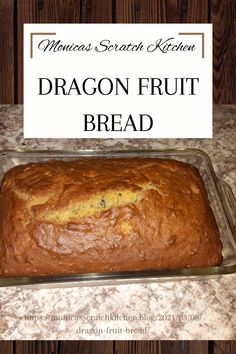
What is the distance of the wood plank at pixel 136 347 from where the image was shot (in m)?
1.04

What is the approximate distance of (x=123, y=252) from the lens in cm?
92

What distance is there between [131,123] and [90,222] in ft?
0.92

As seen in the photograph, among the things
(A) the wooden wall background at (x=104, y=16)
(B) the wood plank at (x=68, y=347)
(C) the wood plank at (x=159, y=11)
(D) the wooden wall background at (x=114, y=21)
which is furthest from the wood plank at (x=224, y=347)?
(C) the wood plank at (x=159, y=11)

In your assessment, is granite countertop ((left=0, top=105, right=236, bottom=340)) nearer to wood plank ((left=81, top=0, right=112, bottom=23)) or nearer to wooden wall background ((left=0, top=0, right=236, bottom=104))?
wooden wall background ((left=0, top=0, right=236, bottom=104))

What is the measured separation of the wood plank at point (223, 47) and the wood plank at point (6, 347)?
0.67m

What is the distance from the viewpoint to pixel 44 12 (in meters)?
1.08

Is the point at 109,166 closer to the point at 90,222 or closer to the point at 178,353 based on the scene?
the point at 90,222

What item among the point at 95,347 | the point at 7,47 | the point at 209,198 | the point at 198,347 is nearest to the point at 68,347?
the point at 95,347

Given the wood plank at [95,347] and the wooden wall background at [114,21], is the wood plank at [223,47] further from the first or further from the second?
the wood plank at [95,347]

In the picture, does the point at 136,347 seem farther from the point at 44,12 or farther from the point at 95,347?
the point at 44,12

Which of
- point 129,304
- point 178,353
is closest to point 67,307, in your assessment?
point 129,304

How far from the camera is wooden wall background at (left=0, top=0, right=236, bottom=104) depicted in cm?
107

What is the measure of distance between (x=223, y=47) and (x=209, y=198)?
0.33 meters

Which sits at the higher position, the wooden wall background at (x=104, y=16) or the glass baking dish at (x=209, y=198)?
the wooden wall background at (x=104, y=16)
